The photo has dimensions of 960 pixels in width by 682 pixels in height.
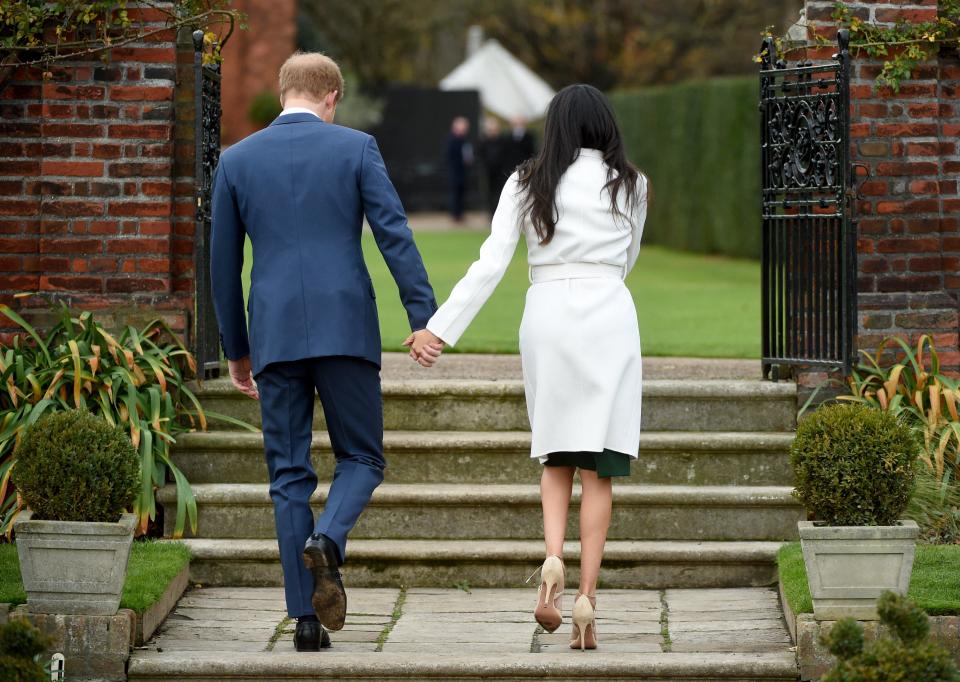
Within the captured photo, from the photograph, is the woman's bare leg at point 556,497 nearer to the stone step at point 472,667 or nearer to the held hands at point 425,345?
the stone step at point 472,667

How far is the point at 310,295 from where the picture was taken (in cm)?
466

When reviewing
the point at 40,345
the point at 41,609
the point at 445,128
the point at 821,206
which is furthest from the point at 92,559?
the point at 445,128

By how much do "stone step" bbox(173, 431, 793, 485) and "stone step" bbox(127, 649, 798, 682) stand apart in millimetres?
1548

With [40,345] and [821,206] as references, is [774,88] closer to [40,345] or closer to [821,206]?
[821,206]

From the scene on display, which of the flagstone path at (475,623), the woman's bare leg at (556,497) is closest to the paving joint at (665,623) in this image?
the flagstone path at (475,623)

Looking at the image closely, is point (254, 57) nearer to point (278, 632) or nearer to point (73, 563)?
point (278, 632)

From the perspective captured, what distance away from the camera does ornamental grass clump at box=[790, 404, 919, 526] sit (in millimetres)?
4559

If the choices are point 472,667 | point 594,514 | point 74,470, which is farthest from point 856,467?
point 74,470

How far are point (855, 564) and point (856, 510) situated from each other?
0.16 metres

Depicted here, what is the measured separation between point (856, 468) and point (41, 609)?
2557 millimetres

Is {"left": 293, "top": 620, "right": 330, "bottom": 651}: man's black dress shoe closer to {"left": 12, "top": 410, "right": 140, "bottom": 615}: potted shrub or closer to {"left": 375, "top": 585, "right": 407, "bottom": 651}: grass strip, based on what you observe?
{"left": 375, "top": 585, "right": 407, "bottom": 651}: grass strip

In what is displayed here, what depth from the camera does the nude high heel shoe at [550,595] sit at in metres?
4.62

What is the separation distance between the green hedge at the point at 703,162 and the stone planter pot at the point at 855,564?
12564mm

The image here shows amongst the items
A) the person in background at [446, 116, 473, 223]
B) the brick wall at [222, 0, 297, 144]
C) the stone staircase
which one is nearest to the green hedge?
the person in background at [446, 116, 473, 223]
